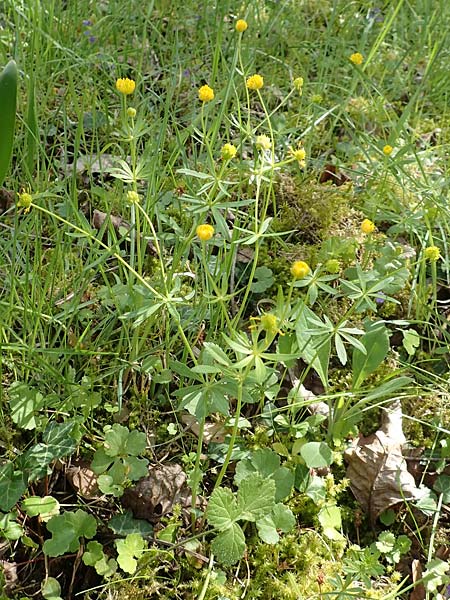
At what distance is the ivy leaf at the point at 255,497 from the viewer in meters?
1.32

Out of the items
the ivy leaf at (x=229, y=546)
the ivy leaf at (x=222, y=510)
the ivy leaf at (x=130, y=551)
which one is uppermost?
the ivy leaf at (x=222, y=510)

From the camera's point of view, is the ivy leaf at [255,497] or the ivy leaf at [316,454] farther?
the ivy leaf at [316,454]

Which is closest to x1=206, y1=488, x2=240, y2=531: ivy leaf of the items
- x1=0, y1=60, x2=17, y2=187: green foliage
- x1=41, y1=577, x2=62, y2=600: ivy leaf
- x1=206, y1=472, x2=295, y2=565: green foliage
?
x1=206, y1=472, x2=295, y2=565: green foliage

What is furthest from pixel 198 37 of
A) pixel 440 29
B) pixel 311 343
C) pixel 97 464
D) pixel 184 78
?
pixel 97 464

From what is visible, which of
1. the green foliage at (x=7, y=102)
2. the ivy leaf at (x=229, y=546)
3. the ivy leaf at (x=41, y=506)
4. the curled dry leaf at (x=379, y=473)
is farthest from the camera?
the curled dry leaf at (x=379, y=473)

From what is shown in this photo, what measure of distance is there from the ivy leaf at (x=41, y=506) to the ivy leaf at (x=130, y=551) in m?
0.16

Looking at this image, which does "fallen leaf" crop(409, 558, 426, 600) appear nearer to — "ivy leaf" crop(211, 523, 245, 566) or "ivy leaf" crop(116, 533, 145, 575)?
"ivy leaf" crop(211, 523, 245, 566)

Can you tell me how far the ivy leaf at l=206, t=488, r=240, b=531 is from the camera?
1.30 metres

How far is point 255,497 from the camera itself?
4.36ft

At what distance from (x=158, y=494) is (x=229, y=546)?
26cm

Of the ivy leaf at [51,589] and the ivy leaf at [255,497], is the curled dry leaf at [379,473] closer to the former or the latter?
the ivy leaf at [255,497]

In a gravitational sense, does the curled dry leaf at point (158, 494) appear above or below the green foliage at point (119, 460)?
below

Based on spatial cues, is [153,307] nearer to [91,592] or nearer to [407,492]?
[91,592]

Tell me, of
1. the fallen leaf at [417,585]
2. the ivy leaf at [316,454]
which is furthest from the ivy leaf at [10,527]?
the fallen leaf at [417,585]
